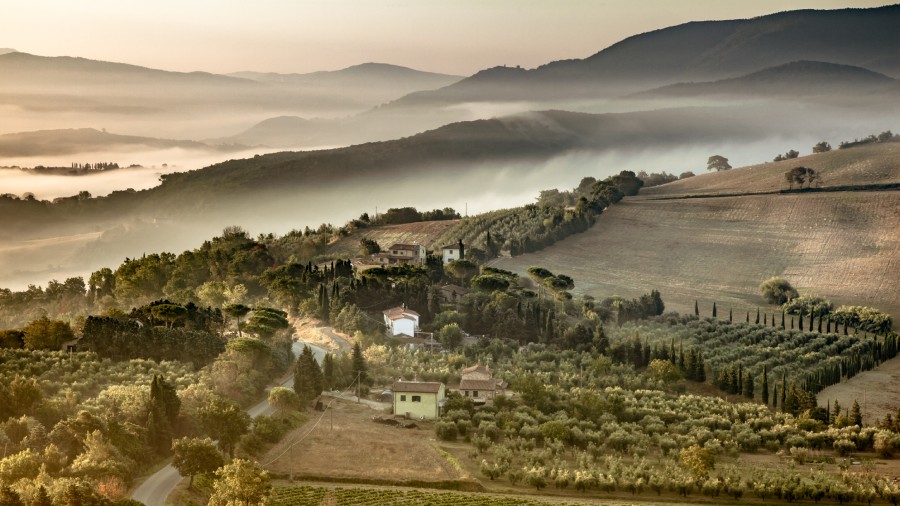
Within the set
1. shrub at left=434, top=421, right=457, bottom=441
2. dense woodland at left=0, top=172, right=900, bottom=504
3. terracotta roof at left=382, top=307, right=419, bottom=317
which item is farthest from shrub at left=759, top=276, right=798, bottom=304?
shrub at left=434, top=421, right=457, bottom=441

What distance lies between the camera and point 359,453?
5372cm

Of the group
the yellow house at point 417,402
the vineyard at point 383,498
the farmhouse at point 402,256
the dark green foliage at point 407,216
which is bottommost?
the vineyard at point 383,498

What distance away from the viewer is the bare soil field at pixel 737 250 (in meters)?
103

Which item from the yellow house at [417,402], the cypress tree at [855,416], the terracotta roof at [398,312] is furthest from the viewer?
the terracotta roof at [398,312]

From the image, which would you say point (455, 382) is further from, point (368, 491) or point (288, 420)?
point (368, 491)

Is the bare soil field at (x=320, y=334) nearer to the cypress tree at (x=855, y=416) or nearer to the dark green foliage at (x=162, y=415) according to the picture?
the dark green foliage at (x=162, y=415)

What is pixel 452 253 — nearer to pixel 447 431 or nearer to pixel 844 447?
pixel 447 431

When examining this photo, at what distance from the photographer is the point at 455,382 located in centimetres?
6925

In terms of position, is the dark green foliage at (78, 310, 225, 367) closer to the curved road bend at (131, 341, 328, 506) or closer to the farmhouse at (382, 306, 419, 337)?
the farmhouse at (382, 306, 419, 337)

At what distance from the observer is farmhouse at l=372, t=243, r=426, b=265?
102 m

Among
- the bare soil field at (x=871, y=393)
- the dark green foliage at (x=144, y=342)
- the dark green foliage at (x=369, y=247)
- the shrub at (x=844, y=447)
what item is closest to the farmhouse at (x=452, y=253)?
the dark green foliage at (x=369, y=247)

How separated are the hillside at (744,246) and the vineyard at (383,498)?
52072 millimetres

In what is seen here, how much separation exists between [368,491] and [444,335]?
31.2 m

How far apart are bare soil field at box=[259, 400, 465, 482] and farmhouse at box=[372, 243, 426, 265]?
137 feet
